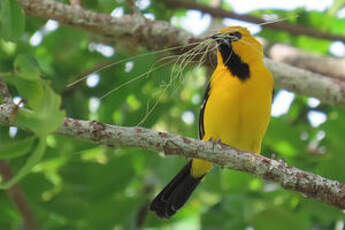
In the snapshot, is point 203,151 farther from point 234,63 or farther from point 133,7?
point 133,7

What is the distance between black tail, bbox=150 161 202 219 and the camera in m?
4.80

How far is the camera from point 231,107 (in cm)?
462

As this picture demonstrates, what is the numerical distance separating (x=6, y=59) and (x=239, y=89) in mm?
2396

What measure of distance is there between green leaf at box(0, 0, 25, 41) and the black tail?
2197 millimetres

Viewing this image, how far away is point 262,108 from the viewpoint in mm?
4625

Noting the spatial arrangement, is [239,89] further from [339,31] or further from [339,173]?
[339,31]

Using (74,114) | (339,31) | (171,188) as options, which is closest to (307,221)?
(171,188)

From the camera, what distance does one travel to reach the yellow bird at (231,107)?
463cm

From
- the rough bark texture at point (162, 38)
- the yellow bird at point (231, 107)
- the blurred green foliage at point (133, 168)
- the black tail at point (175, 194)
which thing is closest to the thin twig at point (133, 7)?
the rough bark texture at point (162, 38)

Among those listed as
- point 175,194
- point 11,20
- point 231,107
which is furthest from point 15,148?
point 175,194

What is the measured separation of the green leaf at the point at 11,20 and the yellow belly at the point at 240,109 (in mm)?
2038

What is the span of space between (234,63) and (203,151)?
77.3 inches

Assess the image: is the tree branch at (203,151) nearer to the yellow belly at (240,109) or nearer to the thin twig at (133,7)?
the yellow belly at (240,109)

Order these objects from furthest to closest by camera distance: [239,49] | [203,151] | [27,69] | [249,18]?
[249,18] → [239,49] → [203,151] → [27,69]
